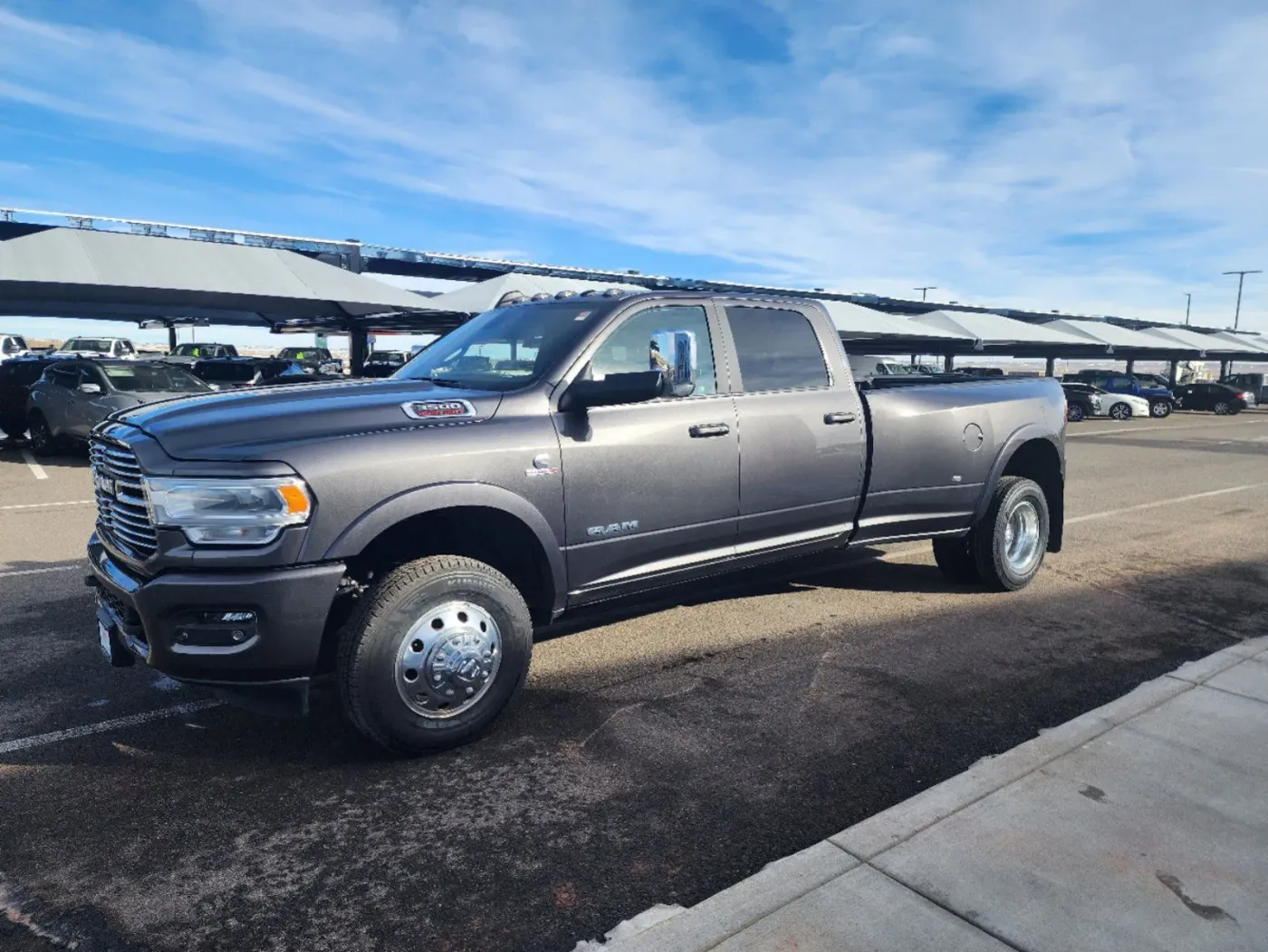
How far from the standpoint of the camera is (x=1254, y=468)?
1432 centimetres

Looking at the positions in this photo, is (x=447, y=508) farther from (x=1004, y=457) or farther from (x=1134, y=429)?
(x=1134, y=429)

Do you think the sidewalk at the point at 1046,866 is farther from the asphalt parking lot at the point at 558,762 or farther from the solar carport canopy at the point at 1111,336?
the solar carport canopy at the point at 1111,336

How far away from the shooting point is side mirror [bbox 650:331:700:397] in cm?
433

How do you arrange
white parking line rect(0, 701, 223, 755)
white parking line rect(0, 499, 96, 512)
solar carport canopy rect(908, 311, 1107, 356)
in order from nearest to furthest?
white parking line rect(0, 701, 223, 755)
white parking line rect(0, 499, 96, 512)
solar carport canopy rect(908, 311, 1107, 356)

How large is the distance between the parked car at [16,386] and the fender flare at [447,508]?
1538 centimetres

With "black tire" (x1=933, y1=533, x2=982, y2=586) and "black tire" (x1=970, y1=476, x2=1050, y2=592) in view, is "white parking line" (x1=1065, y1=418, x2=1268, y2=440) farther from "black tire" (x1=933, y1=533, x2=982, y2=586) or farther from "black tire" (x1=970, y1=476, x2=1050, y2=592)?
"black tire" (x1=933, y1=533, x2=982, y2=586)

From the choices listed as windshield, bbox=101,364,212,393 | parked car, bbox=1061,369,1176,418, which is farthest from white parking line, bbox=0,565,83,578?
parked car, bbox=1061,369,1176,418

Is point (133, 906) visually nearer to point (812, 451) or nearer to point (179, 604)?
point (179, 604)

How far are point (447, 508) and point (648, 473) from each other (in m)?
1.01

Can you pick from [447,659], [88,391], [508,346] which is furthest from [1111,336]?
[447,659]

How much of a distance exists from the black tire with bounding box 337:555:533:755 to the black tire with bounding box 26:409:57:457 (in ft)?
43.3

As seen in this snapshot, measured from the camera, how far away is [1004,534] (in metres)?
5.90

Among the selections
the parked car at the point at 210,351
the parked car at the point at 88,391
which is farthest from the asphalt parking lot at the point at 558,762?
the parked car at the point at 210,351

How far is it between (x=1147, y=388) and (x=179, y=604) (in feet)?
124
